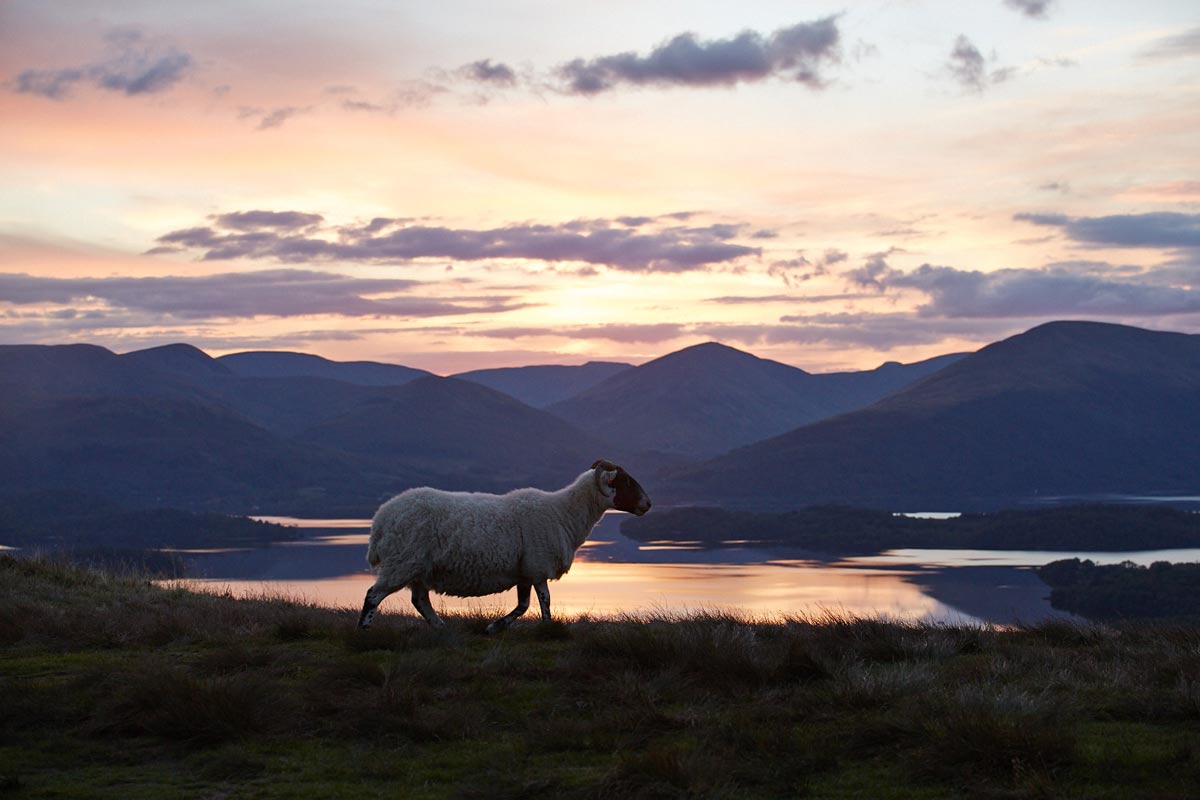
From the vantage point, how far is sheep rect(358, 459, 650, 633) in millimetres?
12094

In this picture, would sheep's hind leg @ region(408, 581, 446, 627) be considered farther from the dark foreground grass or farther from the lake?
the lake

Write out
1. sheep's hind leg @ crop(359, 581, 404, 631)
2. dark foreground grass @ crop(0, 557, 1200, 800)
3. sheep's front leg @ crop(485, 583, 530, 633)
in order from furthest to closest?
sheep's front leg @ crop(485, 583, 530, 633), sheep's hind leg @ crop(359, 581, 404, 631), dark foreground grass @ crop(0, 557, 1200, 800)

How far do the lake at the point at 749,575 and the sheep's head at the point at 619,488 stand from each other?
35.2 m

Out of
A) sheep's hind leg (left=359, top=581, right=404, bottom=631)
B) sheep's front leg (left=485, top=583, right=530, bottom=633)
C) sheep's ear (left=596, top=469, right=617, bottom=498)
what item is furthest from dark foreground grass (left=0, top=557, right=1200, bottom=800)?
sheep's ear (left=596, top=469, right=617, bottom=498)

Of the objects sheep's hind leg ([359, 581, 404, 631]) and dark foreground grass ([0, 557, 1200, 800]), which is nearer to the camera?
dark foreground grass ([0, 557, 1200, 800])

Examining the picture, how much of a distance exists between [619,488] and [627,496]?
0.49ft

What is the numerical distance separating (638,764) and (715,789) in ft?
1.62

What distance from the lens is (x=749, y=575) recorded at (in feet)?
321

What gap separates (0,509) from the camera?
186 meters

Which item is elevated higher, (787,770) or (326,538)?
(787,770)

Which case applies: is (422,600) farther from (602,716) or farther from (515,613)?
(602,716)

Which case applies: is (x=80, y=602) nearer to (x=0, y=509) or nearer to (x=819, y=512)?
(x=819, y=512)

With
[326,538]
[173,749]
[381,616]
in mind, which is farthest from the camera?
[326,538]

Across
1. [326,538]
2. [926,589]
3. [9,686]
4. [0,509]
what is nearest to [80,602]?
[9,686]
